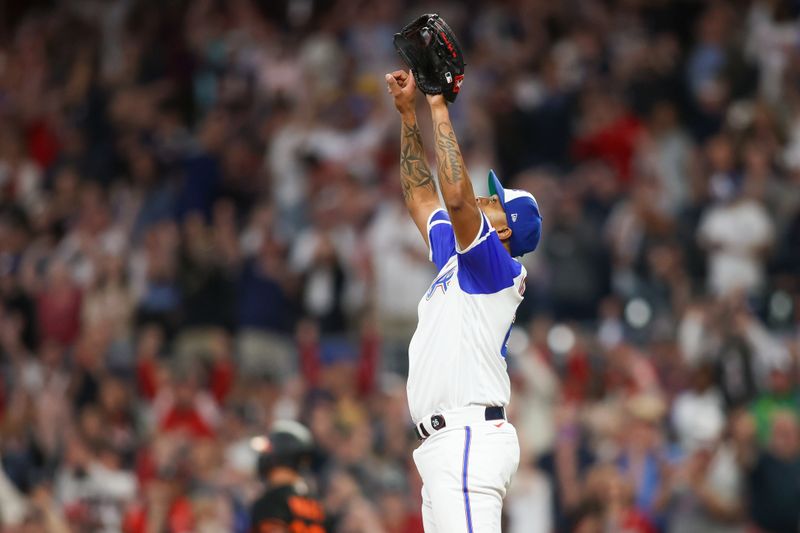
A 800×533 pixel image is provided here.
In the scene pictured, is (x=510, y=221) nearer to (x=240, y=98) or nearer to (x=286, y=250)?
(x=286, y=250)

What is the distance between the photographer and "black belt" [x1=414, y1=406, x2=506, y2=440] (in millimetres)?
5938

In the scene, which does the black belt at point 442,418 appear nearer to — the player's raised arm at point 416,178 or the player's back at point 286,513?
the player's raised arm at point 416,178

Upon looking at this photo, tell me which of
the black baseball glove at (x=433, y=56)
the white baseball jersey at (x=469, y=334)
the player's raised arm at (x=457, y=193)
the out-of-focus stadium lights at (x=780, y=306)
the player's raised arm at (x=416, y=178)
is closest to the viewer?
the player's raised arm at (x=457, y=193)

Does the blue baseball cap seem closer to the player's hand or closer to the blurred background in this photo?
the player's hand

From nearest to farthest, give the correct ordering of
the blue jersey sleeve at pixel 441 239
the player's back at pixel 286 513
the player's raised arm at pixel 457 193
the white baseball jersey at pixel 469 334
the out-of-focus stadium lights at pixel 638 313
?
1. the player's raised arm at pixel 457 193
2. the white baseball jersey at pixel 469 334
3. the blue jersey sleeve at pixel 441 239
4. the player's back at pixel 286 513
5. the out-of-focus stadium lights at pixel 638 313

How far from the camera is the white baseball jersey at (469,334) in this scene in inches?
234

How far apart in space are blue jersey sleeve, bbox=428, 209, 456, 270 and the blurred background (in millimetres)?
4286

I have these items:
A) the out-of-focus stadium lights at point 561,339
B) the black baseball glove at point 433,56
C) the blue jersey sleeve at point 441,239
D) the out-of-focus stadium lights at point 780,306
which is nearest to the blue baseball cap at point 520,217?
the blue jersey sleeve at point 441,239

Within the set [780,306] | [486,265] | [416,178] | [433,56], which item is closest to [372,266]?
[780,306]

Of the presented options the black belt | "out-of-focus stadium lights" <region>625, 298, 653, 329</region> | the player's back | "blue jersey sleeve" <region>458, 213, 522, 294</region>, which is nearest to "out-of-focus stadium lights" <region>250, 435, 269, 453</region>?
the player's back

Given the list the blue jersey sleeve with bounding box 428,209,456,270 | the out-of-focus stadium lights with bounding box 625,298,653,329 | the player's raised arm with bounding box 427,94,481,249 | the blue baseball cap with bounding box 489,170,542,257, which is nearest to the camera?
the player's raised arm with bounding box 427,94,481,249

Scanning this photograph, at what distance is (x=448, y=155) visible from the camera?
586cm

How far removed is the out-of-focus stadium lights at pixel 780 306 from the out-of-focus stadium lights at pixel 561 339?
5.56 ft

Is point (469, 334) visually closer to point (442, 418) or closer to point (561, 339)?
point (442, 418)
